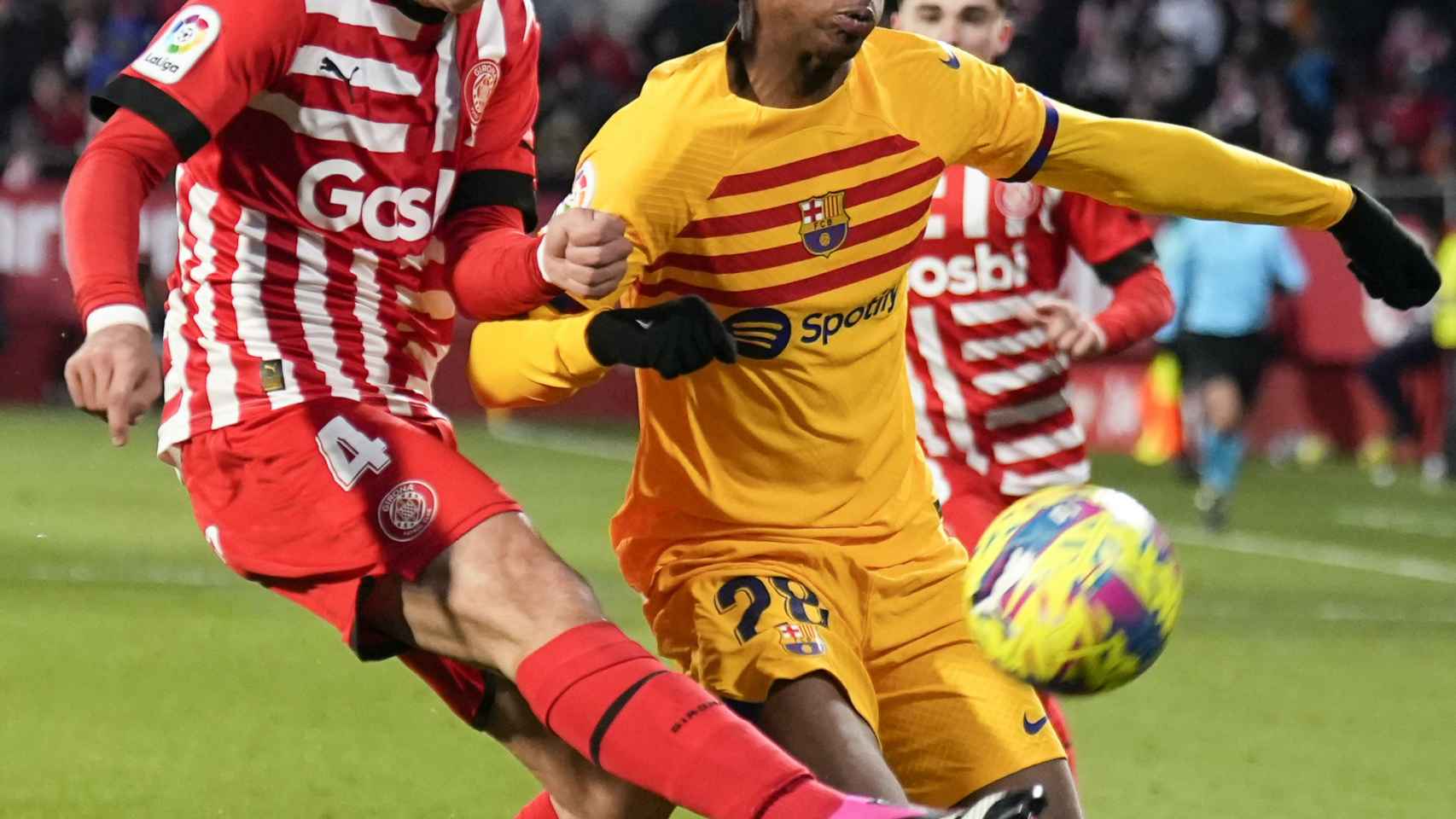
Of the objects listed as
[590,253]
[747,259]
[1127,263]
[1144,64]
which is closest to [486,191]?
[747,259]

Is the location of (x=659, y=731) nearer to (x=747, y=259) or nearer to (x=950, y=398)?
(x=747, y=259)

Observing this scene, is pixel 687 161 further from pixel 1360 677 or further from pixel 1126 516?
pixel 1360 677

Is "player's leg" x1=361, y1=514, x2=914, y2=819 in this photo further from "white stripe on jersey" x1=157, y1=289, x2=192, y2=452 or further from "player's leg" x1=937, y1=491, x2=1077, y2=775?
"player's leg" x1=937, y1=491, x2=1077, y2=775

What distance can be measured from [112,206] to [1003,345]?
2.52 metres

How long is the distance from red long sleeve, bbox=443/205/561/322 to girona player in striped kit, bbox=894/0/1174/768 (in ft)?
4.71

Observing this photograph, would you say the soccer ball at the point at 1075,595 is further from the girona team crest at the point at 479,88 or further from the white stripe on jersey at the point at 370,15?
the white stripe on jersey at the point at 370,15

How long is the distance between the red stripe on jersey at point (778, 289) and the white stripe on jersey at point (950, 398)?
135 cm

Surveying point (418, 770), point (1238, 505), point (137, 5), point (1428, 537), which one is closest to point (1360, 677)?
point (418, 770)

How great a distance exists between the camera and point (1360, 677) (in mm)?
8805

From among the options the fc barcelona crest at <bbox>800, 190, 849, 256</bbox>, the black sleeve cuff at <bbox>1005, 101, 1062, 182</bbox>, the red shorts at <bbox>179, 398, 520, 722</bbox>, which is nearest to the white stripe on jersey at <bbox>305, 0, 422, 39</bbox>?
the red shorts at <bbox>179, 398, 520, 722</bbox>

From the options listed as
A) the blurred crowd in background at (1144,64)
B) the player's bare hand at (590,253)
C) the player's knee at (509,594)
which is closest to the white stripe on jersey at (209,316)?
the player's knee at (509,594)

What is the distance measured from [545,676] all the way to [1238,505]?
12040 millimetres

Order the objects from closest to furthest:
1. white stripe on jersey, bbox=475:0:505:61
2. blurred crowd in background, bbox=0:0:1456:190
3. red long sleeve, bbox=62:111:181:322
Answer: red long sleeve, bbox=62:111:181:322, white stripe on jersey, bbox=475:0:505:61, blurred crowd in background, bbox=0:0:1456:190

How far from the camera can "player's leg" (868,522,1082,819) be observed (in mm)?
4309
